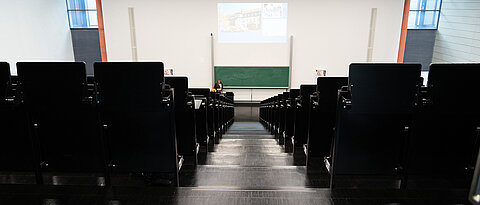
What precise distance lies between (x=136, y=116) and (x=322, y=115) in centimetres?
190

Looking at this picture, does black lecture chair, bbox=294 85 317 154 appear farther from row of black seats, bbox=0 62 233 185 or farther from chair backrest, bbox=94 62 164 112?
chair backrest, bbox=94 62 164 112

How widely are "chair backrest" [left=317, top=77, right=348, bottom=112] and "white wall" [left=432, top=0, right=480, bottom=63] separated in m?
10.3

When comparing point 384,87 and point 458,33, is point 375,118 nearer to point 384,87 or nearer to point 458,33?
point 384,87

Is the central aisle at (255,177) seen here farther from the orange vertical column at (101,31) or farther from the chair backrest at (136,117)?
the orange vertical column at (101,31)

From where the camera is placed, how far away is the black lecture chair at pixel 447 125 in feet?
5.93

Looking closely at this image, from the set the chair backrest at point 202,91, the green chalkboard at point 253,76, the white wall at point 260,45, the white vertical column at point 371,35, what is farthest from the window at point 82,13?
the white vertical column at point 371,35

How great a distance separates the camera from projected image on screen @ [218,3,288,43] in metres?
9.95

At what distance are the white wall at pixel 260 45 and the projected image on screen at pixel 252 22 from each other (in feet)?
0.81

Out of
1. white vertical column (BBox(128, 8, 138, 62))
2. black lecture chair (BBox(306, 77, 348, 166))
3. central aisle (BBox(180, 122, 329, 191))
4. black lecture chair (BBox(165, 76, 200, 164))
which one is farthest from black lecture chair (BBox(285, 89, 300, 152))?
white vertical column (BBox(128, 8, 138, 62))

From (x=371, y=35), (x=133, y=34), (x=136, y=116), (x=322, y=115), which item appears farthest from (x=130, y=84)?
(x=371, y=35)

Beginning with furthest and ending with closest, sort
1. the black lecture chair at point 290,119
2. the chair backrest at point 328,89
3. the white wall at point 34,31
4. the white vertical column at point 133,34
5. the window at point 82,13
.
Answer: the window at point 82,13 < the white vertical column at point 133,34 < the white wall at point 34,31 < the black lecture chair at point 290,119 < the chair backrest at point 328,89

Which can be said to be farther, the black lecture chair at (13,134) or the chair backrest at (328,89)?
the chair backrest at (328,89)

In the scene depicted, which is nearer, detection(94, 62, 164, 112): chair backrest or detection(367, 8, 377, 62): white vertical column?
detection(94, 62, 164, 112): chair backrest

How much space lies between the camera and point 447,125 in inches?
76.3
